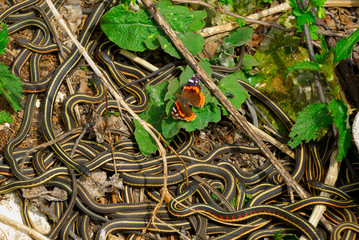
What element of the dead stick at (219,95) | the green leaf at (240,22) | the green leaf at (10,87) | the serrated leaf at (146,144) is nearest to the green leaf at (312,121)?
the dead stick at (219,95)

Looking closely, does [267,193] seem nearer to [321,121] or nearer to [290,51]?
[321,121]

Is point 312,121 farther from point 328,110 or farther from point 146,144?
point 146,144

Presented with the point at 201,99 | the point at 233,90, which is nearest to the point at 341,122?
the point at 233,90

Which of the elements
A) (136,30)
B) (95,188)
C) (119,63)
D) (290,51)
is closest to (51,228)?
(95,188)

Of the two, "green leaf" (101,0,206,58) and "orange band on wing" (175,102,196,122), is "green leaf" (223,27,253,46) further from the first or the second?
"orange band on wing" (175,102,196,122)

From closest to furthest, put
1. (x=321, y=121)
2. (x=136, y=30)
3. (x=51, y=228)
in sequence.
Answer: (x=51, y=228) < (x=321, y=121) < (x=136, y=30)

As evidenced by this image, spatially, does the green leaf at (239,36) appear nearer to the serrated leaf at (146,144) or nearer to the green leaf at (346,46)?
the green leaf at (346,46)
